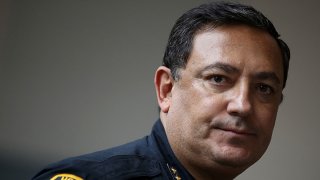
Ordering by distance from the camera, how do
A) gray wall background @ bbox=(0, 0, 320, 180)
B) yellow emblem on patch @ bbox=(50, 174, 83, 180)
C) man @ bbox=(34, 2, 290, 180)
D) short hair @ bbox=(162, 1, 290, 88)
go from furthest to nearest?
gray wall background @ bbox=(0, 0, 320, 180), short hair @ bbox=(162, 1, 290, 88), man @ bbox=(34, 2, 290, 180), yellow emblem on patch @ bbox=(50, 174, 83, 180)

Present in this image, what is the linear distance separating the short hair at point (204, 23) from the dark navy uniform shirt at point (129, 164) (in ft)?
0.62

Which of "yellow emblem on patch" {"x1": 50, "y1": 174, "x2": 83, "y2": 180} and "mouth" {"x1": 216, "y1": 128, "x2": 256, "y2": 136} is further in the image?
"mouth" {"x1": 216, "y1": 128, "x2": 256, "y2": 136}

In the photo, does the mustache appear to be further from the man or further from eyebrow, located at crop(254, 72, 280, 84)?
eyebrow, located at crop(254, 72, 280, 84)

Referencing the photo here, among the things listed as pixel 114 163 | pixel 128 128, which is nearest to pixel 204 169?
pixel 114 163

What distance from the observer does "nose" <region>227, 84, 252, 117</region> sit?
0.92 metres

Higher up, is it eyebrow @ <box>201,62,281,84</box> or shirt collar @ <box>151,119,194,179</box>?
eyebrow @ <box>201,62,281,84</box>

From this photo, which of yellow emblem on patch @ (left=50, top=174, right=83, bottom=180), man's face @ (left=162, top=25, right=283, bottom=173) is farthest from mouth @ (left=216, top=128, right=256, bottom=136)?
yellow emblem on patch @ (left=50, top=174, right=83, bottom=180)

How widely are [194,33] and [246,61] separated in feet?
0.56

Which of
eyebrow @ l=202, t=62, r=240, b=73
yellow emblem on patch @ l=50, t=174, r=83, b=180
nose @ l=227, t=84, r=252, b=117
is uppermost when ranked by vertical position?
eyebrow @ l=202, t=62, r=240, b=73

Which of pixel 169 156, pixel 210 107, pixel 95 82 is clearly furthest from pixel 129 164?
pixel 95 82

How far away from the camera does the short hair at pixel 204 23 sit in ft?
3.45

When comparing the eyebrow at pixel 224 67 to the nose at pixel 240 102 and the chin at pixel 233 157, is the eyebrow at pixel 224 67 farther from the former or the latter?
the chin at pixel 233 157

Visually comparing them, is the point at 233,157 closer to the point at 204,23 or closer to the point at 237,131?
the point at 237,131

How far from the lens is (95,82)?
1.85 metres
